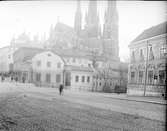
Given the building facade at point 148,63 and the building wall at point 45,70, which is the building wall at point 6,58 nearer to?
the building wall at point 45,70

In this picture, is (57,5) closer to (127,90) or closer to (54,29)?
(54,29)

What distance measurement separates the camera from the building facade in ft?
7.91

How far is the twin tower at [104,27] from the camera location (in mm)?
2598

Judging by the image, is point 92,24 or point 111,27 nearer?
point 111,27

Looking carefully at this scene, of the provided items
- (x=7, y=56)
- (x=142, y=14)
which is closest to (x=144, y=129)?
(x=142, y=14)

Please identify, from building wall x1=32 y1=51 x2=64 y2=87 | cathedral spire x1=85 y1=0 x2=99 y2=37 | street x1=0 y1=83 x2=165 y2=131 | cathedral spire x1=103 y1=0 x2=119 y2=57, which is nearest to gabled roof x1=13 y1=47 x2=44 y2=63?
building wall x1=32 y1=51 x2=64 y2=87

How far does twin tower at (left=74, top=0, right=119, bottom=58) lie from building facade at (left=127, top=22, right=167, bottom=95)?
0.35 meters

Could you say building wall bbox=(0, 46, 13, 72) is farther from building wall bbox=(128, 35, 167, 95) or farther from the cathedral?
building wall bbox=(128, 35, 167, 95)

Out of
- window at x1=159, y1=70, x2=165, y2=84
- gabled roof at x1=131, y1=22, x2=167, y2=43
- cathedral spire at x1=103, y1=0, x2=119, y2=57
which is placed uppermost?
cathedral spire at x1=103, y1=0, x2=119, y2=57

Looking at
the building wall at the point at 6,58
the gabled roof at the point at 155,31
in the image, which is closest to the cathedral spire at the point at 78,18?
the gabled roof at the point at 155,31

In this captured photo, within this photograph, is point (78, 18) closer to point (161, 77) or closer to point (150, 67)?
point (150, 67)

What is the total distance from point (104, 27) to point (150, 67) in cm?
101

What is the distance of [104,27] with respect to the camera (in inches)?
126

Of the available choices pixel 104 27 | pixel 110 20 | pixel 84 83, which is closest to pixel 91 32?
pixel 104 27
